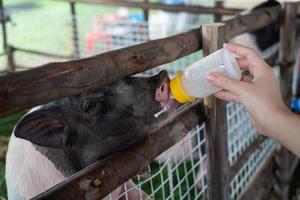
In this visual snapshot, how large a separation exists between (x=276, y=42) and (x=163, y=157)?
2090 mm

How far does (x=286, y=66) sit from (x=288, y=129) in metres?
1.61

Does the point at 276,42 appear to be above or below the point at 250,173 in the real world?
above

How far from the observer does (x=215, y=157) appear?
1.64 metres

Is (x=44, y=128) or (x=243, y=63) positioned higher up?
(x=243, y=63)

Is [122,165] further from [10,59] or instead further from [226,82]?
[10,59]

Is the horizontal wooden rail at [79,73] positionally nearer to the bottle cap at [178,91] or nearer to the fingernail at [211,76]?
the bottle cap at [178,91]

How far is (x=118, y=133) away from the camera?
1274 mm

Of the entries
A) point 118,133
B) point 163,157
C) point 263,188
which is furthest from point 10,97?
point 263,188

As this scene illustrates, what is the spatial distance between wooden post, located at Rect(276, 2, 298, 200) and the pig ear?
1.72m

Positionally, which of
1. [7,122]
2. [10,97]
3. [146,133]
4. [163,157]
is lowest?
[163,157]

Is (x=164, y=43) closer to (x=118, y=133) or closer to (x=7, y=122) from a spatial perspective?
(x=118, y=133)

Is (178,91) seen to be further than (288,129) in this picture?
Yes

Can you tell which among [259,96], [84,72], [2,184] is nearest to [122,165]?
[84,72]

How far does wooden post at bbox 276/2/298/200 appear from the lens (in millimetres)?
2482
